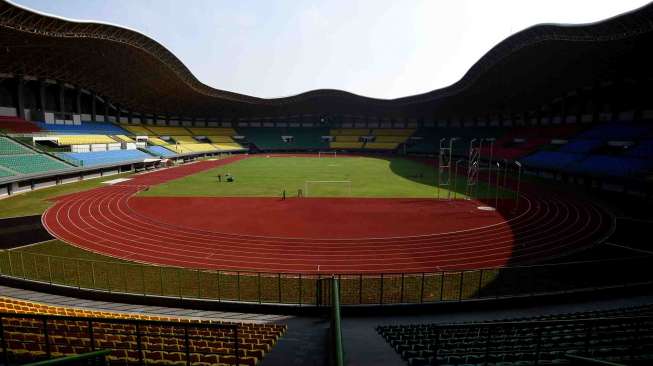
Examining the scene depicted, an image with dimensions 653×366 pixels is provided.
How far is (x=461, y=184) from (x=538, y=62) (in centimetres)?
1783

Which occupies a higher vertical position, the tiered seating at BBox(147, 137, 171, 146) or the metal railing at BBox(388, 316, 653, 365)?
the tiered seating at BBox(147, 137, 171, 146)

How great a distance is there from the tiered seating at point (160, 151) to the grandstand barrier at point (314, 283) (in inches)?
1813

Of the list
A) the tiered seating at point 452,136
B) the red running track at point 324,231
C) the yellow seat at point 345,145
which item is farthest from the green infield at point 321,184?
the yellow seat at point 345,145

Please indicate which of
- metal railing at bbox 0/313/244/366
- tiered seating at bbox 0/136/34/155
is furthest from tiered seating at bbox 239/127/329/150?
metal railing at bbox 0/313/244/366

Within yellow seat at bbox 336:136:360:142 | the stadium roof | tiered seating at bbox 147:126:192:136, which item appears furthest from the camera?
Result: yellow seat at bbox 336:136:360:142

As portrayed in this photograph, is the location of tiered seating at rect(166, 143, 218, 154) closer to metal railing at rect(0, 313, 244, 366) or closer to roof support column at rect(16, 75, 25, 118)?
roof support column at rect(16, 75, 25, 118)

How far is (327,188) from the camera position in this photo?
36.6 m

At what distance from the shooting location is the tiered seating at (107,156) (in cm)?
4315

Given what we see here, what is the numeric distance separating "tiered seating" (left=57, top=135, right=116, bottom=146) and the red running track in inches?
776

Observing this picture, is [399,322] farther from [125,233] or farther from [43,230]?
[43,230]

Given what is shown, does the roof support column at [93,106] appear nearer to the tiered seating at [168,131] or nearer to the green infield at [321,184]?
the tiered seating at [168,131]

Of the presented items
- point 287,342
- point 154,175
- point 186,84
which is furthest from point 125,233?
point 186,84

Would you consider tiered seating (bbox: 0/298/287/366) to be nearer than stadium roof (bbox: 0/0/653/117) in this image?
Yes

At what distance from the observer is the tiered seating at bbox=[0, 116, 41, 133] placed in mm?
42219
